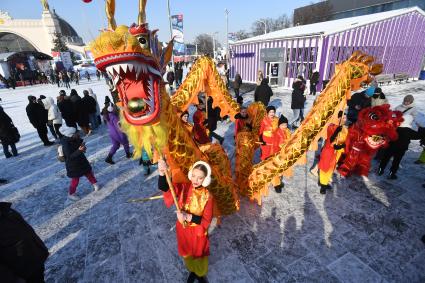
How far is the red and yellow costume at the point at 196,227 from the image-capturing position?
7.57 ft

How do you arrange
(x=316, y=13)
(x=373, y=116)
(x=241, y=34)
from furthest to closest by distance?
(x=241, y=34)
(x=316, y=13)
(x=373, y=116)

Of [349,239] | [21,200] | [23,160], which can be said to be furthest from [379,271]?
[23,160]

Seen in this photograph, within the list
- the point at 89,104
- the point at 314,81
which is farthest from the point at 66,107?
the point at 314,81

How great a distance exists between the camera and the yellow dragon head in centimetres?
157

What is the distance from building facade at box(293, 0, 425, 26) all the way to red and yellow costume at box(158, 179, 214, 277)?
36.0m

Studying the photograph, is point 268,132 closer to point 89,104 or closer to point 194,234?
point 194,234

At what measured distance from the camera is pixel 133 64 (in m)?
1.66

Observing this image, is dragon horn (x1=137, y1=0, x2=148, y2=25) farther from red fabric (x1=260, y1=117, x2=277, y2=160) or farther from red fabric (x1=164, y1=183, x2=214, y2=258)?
red fabric (x1=260, y1=117, x2=277, y2=160)

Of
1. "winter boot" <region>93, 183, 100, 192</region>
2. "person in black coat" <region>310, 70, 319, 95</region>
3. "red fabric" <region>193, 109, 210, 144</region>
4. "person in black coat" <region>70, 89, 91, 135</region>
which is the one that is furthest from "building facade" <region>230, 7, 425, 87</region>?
"winter boot" <region>93, 183, 100, 192</region>

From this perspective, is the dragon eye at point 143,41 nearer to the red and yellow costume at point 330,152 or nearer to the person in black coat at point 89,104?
the red and yellow costume at point 330,152

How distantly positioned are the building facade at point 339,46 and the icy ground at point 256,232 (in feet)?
29.5

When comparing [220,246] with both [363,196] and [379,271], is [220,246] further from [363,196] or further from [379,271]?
[363,196]

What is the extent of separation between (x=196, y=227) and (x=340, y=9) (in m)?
43.9

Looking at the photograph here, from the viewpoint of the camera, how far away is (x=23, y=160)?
246 inches
